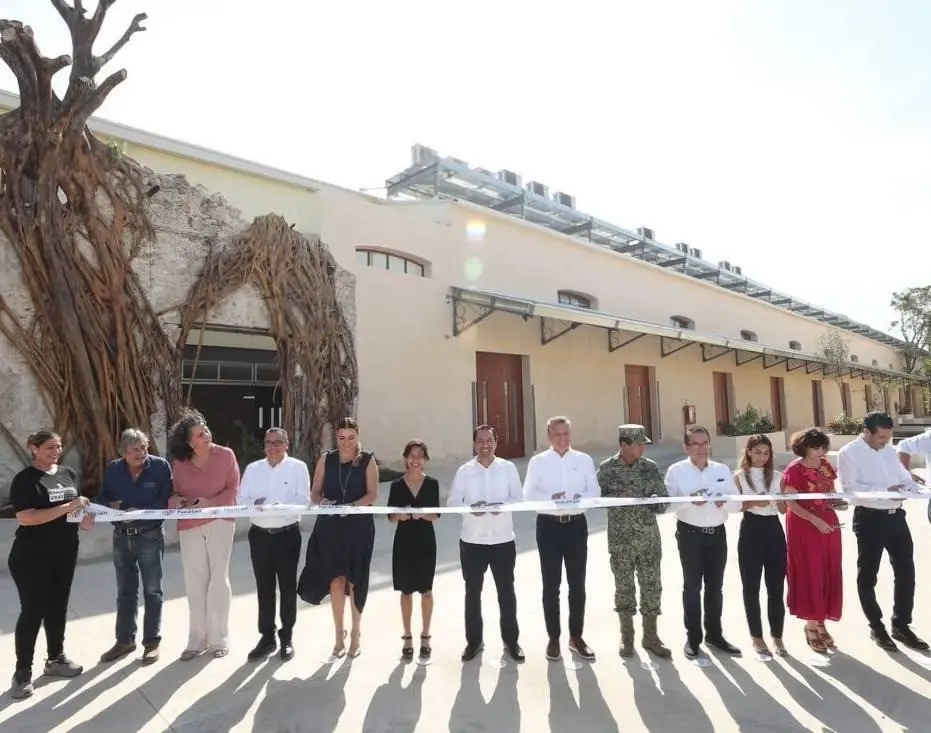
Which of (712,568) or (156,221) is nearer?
(712,568)

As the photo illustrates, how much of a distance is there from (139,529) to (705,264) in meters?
21.9

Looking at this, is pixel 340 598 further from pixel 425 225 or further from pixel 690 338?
pixel 690 338

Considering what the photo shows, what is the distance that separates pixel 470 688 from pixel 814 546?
2131mm

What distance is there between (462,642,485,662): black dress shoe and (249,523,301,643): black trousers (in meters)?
1.00

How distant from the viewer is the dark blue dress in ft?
11.3

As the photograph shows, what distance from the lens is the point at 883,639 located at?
136 inches

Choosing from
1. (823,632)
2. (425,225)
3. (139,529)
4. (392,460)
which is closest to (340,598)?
(139,529)

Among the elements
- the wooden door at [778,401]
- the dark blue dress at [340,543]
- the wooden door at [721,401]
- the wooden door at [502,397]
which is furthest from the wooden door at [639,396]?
the dark blue dress at [340,543]

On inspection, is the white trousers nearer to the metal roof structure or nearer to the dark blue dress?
the dark blue dress

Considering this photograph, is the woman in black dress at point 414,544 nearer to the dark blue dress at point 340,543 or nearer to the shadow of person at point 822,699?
the dark blue dress at point 340,543

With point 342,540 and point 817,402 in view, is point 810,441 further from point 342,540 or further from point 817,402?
point 817,402

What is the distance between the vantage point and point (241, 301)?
732cm

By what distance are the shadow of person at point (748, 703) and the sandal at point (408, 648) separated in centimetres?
158

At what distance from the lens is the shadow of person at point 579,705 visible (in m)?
2.66
